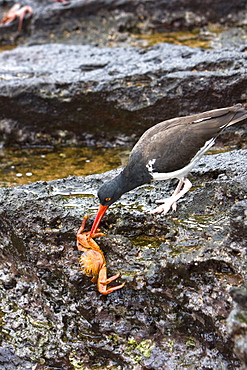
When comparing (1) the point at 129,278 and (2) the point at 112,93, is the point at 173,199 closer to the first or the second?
(1) the point at 129,278

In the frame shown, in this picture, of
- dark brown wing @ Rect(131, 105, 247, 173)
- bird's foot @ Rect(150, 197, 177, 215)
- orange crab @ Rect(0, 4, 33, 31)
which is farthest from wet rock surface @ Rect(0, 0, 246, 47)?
bird's foot @ Rect(150, 197, 177, 215)

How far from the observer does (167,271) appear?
3.81m

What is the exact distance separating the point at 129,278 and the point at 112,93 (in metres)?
3.40

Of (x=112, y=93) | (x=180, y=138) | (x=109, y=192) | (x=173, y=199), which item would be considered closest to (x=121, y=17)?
(x=112, y=93)

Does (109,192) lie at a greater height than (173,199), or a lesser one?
greater

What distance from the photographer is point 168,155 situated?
4.23m

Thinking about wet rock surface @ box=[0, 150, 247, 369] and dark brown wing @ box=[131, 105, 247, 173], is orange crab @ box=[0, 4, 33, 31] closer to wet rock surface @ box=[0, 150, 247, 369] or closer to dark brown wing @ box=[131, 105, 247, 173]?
wet rock surface @ box=[0, 150, 247, 369]

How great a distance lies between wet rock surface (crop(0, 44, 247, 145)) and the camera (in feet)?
21.3

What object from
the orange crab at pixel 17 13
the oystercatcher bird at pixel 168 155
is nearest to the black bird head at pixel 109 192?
the oystercatcher bird at pixel 168 155

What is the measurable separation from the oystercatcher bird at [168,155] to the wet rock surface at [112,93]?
81.4 inches

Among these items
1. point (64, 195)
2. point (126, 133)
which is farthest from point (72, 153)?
point (64, 195)

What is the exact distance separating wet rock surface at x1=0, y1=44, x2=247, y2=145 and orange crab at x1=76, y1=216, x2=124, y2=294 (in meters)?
2.99

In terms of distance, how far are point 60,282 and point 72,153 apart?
2.79 meters

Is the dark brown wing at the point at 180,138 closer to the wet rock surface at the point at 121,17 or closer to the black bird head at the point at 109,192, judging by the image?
the black bird head at the point at 109,192
